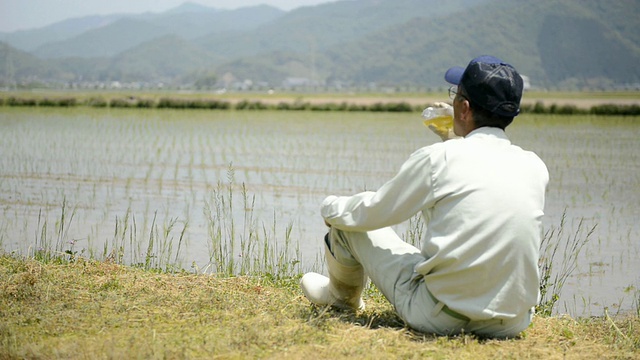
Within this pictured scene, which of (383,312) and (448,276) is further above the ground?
(448,276)

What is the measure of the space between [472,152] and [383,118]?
21887 millimetres

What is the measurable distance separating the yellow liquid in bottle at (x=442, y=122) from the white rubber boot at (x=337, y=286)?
753 millimetres

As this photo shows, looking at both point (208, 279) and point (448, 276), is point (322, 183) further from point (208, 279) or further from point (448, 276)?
point (448, 276)

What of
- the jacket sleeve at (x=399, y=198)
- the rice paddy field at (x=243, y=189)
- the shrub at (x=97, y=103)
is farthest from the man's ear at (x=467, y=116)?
the shrub at (x=97, y=103)

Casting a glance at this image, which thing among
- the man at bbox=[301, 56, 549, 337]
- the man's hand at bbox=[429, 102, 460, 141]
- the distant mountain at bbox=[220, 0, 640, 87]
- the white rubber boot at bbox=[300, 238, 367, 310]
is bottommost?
the white rubber boot at bbox=[300, 238, 367, 310]

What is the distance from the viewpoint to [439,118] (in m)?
3.45

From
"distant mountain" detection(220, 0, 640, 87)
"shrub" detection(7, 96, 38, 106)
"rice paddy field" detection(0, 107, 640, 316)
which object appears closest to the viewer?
"rice paddy field" detection(0, 107, 640, 316)

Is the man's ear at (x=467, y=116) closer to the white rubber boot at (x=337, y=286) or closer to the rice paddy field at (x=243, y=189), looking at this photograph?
the white rubber boot at (x=337, y=286)

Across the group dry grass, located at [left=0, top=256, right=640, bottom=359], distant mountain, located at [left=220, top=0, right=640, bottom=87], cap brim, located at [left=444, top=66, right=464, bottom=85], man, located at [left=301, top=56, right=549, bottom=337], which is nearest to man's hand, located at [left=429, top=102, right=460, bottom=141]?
cap brim, located at [left=444, top=66, right=464, bottom=85]

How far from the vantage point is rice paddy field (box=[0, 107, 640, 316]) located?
5.80 metres

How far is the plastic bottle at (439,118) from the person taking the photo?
3436 millimetres

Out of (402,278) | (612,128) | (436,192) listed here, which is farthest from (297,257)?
(612,128)

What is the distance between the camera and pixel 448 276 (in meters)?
2.89

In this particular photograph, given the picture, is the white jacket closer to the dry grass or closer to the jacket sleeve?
the jacket sleeve
